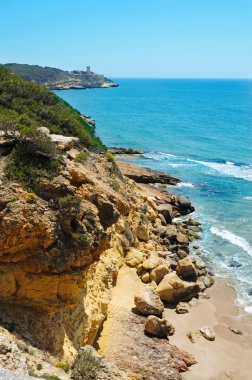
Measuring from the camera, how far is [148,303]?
81.4 ft

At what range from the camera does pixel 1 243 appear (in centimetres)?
1683

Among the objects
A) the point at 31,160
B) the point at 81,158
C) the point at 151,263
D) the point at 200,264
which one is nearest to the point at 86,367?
the point at 31,160

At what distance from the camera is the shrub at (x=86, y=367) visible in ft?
47.7

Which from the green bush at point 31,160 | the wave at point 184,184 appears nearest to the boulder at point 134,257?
the green bush at point 31,160

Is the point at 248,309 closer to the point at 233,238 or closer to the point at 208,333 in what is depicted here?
the point at 208,333

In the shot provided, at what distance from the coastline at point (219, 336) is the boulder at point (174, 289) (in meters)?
0.83

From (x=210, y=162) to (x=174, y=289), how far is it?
44.0 m

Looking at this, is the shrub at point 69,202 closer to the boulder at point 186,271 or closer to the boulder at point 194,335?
the boulder at point 194,335

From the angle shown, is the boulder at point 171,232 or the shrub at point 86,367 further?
the boulder at point 171,232

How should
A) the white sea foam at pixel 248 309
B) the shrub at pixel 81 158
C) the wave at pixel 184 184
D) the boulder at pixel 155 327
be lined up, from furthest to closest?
the wave at pixel 184 184, the white sea foam at pixel 248 309, the shrub at pixel 81 158, the boulder at pixel 155 327

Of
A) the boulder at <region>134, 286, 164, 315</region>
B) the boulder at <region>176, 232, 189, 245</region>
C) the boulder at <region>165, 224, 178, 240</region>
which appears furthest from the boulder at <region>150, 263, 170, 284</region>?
the boulder at <region>176, 232, 189, 245</region>

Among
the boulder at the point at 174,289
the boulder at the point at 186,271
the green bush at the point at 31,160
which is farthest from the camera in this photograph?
the boulder at the point at 186,271

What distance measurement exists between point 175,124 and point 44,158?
89.4 meters

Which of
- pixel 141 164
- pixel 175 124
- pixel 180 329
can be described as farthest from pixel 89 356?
pixel 175 124
